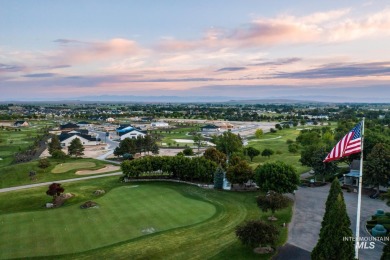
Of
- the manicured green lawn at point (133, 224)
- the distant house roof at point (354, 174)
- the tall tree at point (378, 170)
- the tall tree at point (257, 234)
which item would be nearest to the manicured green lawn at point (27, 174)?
the manicured green lawn at point (133, 224)

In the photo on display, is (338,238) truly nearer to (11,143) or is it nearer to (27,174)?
(27,174)

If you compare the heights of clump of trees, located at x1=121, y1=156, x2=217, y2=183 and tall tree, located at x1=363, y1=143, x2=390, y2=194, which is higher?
tall tree, located at x1=363, y1=143, x2=390, y2=194

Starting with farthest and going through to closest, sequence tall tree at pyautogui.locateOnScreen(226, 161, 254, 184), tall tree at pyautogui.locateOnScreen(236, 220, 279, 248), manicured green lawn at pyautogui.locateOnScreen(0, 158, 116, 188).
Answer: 1. manicured green lawn at pyautogui.locateOnScreen(0, 158, 116, 188)
2. tall tree at pyautogui.locateOnScreen(226, 161, 254, 184)
3. tall tree at pyautogui.locateOnScreen(236, 220, 279, 248)

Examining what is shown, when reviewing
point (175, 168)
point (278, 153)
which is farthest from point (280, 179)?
point (278, 153)

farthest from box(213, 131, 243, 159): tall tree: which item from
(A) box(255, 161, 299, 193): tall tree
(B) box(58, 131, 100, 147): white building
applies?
(B) box(58, 131, 100, 147): white building

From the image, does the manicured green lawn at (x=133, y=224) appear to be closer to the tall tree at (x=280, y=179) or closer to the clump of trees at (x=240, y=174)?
the clump of trees at (x=240, y=174)

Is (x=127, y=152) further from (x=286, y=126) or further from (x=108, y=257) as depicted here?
(x=286, y=126)

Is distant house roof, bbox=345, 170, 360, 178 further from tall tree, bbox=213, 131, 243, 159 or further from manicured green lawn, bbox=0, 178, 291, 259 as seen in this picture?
tall tree, bbox=213, 131, 243, 159
